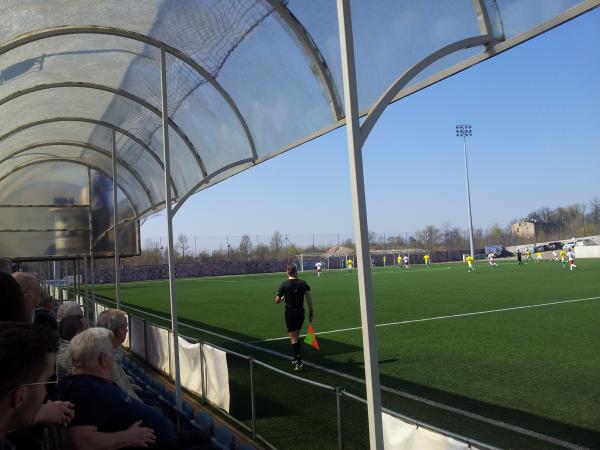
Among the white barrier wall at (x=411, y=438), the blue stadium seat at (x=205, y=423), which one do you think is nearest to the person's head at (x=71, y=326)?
the blue stadium seat at (x=205, y=423)

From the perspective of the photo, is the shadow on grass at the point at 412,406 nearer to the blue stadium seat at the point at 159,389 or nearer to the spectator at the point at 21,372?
the blue stadium seat at the point at 159,389

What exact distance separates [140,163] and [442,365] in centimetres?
773

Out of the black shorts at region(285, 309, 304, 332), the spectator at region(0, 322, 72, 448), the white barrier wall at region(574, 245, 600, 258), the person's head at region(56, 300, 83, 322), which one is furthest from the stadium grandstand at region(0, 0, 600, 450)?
the white barrier wall at region(574, 245, 600, 258)

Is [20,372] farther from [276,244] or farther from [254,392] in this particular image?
[276,244]

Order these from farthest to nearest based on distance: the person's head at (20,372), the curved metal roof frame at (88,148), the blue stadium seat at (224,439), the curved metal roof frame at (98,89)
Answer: the curved metal roof frame at (88,148) → the curved metal roof frame at (98,89) → the blue stadium seat at (224,439) → the person's head at (20,372)

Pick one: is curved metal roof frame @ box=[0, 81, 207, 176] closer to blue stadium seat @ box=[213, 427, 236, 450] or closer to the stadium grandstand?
the stadium grandstand

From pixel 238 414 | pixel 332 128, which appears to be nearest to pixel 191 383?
pixel 238 414

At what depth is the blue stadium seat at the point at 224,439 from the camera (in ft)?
13.5

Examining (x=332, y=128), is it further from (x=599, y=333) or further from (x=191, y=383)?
(x=599, y=333)

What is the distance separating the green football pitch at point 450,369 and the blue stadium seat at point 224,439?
5.70 ft

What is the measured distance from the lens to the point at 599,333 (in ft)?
39.9

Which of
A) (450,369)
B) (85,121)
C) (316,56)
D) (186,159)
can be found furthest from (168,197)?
(450,369)

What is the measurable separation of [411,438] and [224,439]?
1.40 m

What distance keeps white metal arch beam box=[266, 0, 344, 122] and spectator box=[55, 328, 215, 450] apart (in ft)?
10.6
